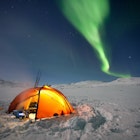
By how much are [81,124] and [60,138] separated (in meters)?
2.16

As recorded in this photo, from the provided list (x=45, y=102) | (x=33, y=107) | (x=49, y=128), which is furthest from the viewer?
(x=45, y=102)

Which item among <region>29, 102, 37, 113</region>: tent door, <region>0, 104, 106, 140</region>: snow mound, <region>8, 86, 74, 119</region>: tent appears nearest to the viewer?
<region>0, 104, 106, 140</region>: snow mound

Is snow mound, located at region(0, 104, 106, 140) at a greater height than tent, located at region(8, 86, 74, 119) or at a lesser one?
lesser

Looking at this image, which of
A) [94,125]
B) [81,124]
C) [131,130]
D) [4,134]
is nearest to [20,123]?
[4,134]

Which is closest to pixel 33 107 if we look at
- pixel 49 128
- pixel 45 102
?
pixel 45 102

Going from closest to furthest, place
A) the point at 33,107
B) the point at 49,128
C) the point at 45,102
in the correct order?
the point at 49,128, the point at 33,107, the point at 45,102

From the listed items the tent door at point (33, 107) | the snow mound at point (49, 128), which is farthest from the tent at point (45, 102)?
the snow mound at point (49, 128)

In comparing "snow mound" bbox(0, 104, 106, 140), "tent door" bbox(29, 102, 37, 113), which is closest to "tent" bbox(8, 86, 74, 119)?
"tent door" bbox(29, 102, 37, 113)

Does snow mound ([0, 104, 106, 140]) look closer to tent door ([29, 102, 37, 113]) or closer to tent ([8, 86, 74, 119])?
tent door ([29, 102, 37, 113])

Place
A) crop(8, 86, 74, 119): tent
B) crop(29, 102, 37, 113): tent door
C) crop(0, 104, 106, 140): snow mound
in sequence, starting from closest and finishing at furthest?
crop(0, 104, 106, 140): snow mound
crop(29, 102, 37, 113): tent door
crop(8, 86, 74, 119): tent

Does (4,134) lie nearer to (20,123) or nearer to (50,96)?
(20,123)

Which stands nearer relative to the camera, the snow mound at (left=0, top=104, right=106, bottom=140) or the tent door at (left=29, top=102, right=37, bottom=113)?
the snow mound at (left=0, top=104, right=106, bottom=140)

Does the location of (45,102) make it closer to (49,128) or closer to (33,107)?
(33,107)

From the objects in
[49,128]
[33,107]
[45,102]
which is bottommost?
[49,128]
